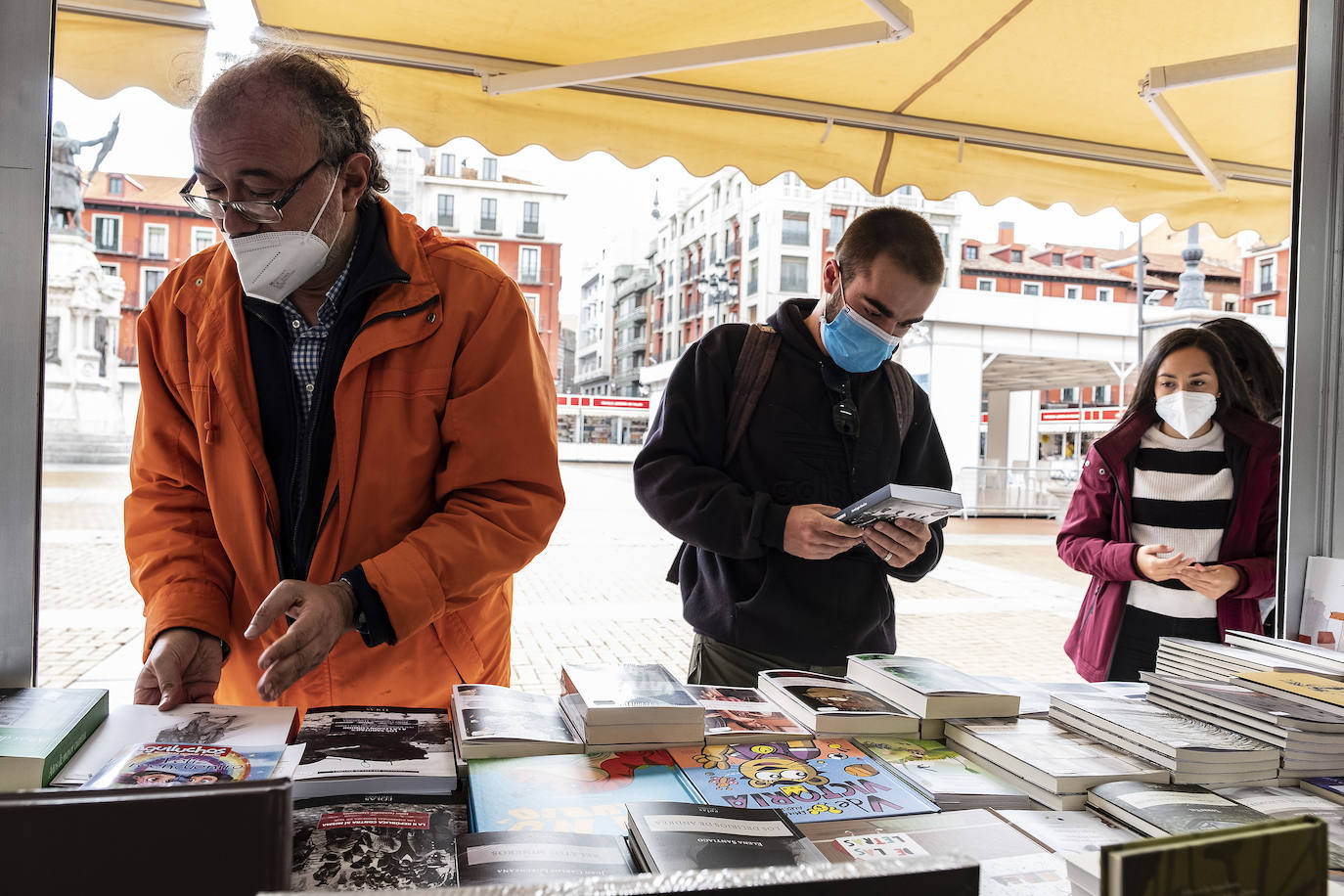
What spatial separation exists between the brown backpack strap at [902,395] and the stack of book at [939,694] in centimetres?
86

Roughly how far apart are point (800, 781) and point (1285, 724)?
74 centimetres

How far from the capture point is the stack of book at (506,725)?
1.27 meters

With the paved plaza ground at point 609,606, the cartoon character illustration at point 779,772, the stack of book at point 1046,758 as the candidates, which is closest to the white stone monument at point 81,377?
the paved plaza ground at point 609,606

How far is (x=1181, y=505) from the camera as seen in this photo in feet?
9.02

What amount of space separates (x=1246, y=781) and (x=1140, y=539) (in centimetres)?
164

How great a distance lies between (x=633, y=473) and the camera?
7.65 ft

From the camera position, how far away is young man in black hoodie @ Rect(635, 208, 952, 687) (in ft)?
7.09

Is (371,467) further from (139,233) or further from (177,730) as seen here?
(139,233)

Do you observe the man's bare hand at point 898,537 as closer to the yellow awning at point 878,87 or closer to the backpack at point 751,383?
the backpack at point 751,383

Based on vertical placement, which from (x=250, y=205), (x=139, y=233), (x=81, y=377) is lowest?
(x=250, y=205)

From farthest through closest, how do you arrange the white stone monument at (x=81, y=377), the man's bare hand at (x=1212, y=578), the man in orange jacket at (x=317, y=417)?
1. the white stone monument at (x=81, y=377)
2. the man's bare hand at (x=1212, y=578)
3. the man in orange jacket at (x=317, y=417)

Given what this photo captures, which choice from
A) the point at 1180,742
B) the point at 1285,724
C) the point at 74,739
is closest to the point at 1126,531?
the point at 1285,724


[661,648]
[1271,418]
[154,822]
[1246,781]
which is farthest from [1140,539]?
[661,648]

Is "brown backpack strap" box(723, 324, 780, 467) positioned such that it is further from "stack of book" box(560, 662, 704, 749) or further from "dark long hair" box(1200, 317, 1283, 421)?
"dark long hair" box(1200, 317, 1283, 421)
